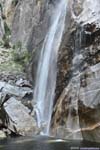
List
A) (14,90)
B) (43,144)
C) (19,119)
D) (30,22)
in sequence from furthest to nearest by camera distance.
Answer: (30,22)
(14,90)
(19,119)
(43,144)

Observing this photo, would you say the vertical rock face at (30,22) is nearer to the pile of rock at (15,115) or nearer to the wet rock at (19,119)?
the pile of rock at (15,115)

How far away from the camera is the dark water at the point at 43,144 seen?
16.4 m

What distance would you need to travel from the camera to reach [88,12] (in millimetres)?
22172

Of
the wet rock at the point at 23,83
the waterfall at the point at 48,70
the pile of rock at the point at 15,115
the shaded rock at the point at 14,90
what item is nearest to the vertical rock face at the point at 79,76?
the waterfall at the point at 48,70

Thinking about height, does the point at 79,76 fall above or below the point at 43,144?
above

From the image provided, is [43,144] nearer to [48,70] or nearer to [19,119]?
[19,119]

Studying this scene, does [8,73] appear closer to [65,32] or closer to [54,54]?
[54,54]

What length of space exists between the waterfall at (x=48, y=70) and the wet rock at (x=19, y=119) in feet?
Result: 2.40

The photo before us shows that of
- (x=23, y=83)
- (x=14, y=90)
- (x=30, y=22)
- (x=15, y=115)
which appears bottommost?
(x=15, y=115)

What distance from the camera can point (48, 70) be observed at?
25438mm

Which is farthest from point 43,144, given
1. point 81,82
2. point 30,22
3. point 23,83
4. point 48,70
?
point 30,22

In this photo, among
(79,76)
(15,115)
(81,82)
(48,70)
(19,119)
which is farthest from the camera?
(48,70)

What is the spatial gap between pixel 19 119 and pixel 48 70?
4.36 m

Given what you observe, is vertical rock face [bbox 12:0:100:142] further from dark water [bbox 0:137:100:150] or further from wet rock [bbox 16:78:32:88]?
wet rock [bbox 16:78:32:88]
